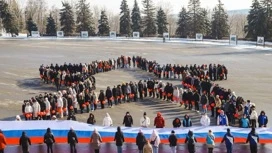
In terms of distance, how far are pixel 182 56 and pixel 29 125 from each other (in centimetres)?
3224

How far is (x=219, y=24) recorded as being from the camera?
2822 inches

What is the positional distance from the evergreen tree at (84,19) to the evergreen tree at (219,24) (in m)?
23.0

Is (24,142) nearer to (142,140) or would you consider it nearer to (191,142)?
(142,140)

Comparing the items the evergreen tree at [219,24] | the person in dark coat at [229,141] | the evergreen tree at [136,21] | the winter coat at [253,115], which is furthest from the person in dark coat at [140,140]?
the evergreen tree at [136,21]

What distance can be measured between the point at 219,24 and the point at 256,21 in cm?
893

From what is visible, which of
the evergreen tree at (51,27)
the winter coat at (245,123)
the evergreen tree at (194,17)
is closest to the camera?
the winter coat at (245,123)

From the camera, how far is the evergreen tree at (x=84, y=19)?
76.1 m

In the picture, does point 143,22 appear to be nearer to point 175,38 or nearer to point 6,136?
point 175,38

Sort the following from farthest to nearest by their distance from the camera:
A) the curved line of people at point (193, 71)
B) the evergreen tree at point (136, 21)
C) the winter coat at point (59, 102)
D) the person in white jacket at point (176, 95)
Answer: the evergreen tree at point (136, 21) → the curved line of people at point (193, 71) → the person in white jacket at point (176, 95) → the winter coat at point (59, 102)

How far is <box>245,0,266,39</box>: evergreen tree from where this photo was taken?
63250 millimetres

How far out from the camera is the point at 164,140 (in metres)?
15.7

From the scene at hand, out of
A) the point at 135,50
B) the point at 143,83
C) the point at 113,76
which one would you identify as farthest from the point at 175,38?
the point at 143,83

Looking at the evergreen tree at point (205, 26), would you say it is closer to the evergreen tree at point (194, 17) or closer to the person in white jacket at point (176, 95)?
the evergreen tree at point (194, 17)

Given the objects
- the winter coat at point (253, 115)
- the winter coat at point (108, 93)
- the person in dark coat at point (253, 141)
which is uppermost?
the winter coat at point (108, 93)
